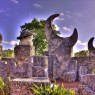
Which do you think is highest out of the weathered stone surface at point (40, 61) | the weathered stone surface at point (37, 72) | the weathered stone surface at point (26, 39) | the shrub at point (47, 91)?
the weathered stone surface at point (26, 39)

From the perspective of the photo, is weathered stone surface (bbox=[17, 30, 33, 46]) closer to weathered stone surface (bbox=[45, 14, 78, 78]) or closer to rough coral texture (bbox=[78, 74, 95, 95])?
weathered stone surface (bbox=[45, 14, 78, 78])

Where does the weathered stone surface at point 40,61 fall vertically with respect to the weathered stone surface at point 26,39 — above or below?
below

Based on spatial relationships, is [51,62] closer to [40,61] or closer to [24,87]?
[40,61]

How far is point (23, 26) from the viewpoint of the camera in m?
36.8

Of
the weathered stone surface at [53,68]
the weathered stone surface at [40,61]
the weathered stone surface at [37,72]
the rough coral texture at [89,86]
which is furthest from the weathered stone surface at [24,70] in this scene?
the weathered stone surface at [53,68]

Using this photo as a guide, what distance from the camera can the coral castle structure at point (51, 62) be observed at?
14750 mm

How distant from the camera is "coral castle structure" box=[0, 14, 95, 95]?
14.8m

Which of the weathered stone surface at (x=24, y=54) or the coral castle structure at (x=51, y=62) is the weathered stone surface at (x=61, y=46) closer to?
the coral castle structure at (x=51, y=62)

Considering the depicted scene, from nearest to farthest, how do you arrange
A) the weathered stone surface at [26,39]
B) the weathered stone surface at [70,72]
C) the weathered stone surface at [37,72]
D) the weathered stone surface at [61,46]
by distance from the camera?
the weathered stone surface at [37,72]
the weathered stone surface at [26,39]
the weathered stone surface at [70,72]
the weathered stone surface at [61,46]

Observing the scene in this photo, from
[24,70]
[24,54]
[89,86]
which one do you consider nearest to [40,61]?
[24,54]

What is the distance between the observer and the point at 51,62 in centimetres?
2014

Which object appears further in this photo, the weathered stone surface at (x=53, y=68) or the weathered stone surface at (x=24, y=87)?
the weathered stone surface at (x=53, y=68)

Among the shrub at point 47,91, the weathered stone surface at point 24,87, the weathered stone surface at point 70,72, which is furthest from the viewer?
the weathered stone surface at point 70,72

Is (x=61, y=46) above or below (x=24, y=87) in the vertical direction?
above
